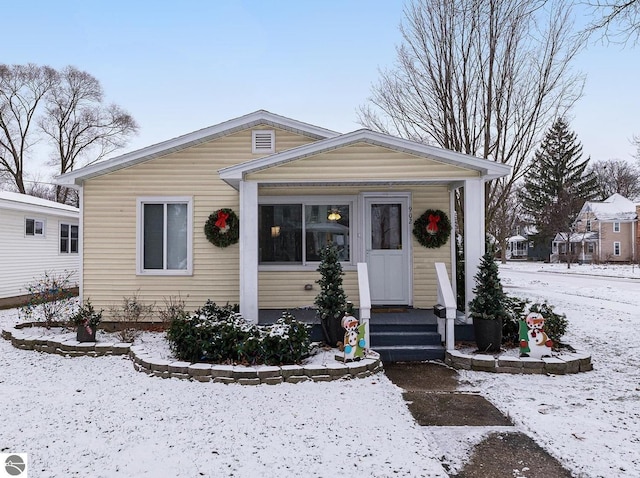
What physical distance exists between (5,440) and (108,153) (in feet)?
102

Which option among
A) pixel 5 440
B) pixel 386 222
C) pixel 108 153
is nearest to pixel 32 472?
pixel 5 440

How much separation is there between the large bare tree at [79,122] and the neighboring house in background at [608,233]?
36.9 meters

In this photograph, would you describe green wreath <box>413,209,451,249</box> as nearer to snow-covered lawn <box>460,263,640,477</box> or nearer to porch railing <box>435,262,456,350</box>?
porch railing <box>435,262,456,350</box>

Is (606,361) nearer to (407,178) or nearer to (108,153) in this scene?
(407,178)

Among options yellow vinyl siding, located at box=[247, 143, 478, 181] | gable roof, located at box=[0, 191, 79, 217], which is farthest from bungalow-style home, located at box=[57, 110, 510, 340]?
gable roof, located at box=[0, 191, 79, 217]

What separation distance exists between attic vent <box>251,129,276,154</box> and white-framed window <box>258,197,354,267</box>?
105cm

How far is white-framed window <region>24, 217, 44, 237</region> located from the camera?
1259 cm

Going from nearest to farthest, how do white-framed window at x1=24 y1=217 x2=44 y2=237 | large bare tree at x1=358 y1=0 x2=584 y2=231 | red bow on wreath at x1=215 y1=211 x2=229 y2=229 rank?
red bow on wreath at x1=215 y1=211 x2=229 y2=229 → large bare tree at x1=358 y1=0 x2=584 y2=231 → white-framed window at x1=24 y1=217 x2=44 y2=237

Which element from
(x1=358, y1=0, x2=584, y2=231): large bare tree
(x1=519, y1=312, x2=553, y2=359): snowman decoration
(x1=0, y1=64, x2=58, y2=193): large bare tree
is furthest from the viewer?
(x1=0, y1=64, x2=58, y2=193): large bare tree

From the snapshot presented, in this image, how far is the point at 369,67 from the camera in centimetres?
1181

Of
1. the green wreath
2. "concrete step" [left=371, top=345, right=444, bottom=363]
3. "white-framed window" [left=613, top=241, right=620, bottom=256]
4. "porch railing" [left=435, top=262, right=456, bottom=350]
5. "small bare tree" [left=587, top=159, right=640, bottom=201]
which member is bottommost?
"concrete step" [left=371, top=345, right=444, bottom=363]

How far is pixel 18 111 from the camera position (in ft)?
89.5

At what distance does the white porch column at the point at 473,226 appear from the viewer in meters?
6.39

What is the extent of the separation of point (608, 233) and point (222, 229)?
128 feet
